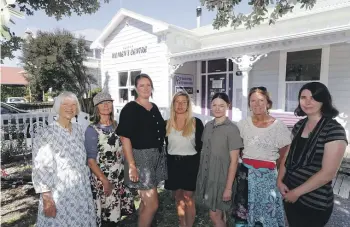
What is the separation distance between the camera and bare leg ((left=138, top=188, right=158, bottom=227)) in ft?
8.61

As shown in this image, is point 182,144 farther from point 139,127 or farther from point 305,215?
point 305,215

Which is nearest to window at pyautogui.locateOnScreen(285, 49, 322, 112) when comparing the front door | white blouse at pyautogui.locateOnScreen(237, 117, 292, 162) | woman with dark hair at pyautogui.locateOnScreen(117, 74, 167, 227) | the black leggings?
the front door

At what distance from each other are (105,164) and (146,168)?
18.9 inches

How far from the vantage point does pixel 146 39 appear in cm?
1041

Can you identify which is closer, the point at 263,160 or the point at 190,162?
the point at 263,160

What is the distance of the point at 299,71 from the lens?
7.63 metres

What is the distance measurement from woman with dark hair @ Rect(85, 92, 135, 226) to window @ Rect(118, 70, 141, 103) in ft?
28.3

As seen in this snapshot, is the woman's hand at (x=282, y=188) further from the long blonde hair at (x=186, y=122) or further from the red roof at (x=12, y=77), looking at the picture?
the red roof at (x=12, y=77)

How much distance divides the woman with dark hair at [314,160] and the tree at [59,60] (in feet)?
50.4

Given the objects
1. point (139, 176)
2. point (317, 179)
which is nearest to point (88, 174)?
point (139, 176)

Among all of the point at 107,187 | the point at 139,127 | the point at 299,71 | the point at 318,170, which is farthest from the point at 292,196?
the point at 299,71

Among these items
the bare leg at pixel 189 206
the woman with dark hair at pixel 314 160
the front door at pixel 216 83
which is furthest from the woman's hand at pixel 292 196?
the front door at pixel 216 83

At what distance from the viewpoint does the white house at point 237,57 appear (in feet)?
22.6

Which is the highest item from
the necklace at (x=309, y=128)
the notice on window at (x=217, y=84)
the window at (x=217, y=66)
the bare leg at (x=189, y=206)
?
the window at (x=217, y=66)
